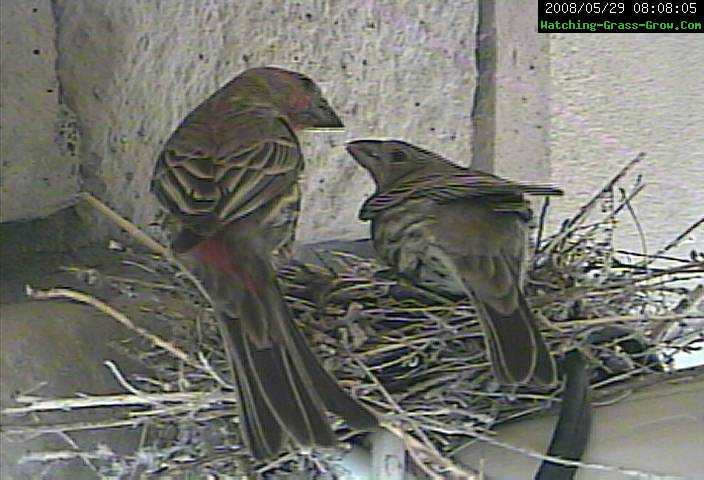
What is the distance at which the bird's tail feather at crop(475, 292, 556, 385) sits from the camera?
2.78ft

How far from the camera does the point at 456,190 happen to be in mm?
967

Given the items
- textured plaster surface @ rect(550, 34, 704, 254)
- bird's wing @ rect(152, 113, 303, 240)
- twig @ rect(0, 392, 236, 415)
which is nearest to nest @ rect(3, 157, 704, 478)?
twig @ rect(0, 392, 236, 415)

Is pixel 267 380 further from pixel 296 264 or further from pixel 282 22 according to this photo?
pixel 282 22

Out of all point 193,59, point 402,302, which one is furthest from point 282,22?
point 402,302

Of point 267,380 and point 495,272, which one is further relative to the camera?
point 495,272

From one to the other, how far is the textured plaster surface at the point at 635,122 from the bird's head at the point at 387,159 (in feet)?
1.35

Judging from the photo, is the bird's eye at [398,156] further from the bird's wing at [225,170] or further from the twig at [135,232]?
the twig at [135,232]

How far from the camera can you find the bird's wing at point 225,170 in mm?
859

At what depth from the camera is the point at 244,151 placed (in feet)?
3.09

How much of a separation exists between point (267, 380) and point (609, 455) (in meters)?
0.30

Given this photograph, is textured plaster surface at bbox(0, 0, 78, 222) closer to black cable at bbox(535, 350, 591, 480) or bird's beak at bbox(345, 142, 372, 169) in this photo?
bird's beak at bbox(345, 142, 372, 169)
